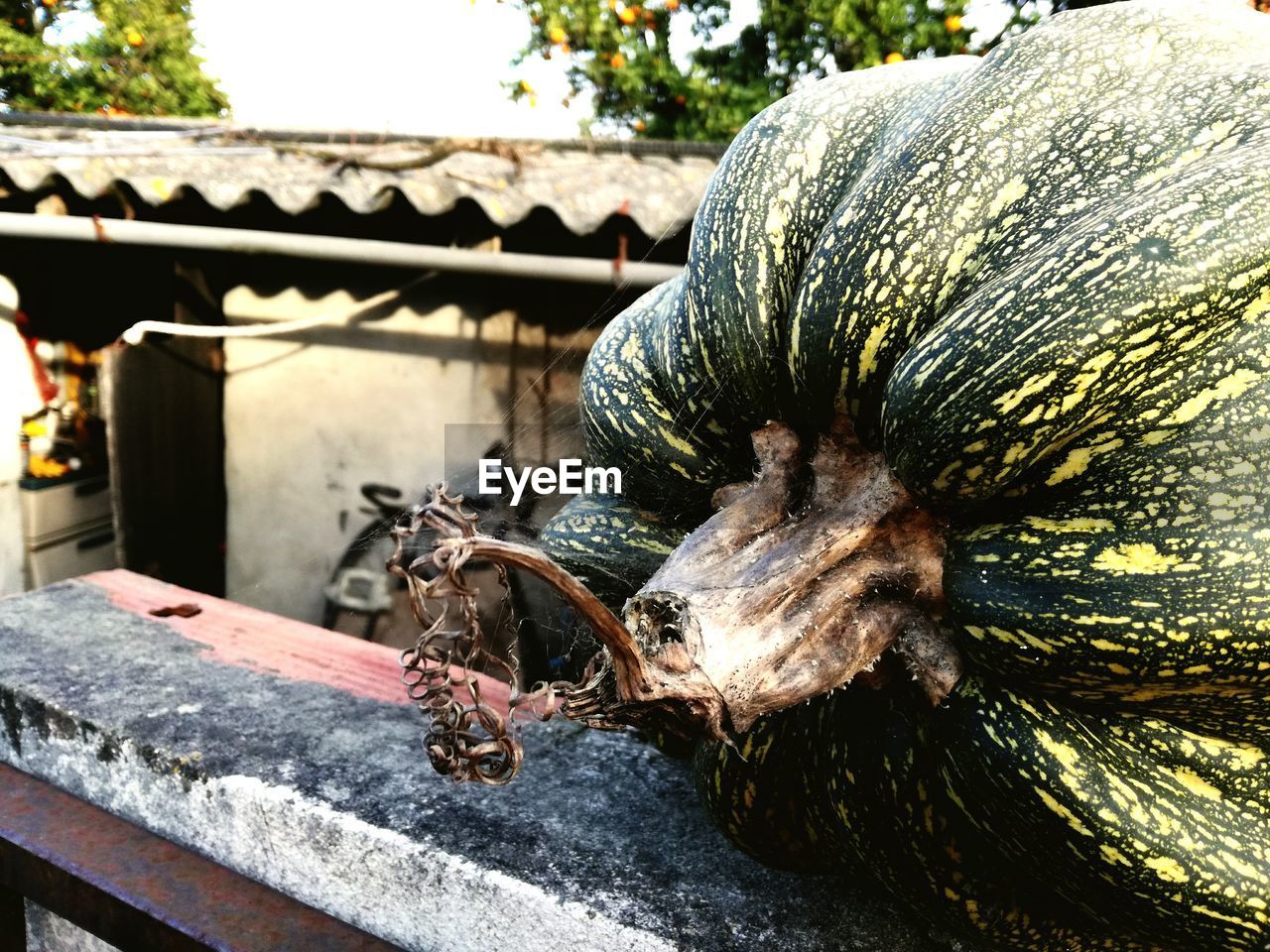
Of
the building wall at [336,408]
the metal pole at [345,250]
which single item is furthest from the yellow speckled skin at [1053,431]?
the building wall at [336,408]

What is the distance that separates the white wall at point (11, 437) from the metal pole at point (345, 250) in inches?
33.0

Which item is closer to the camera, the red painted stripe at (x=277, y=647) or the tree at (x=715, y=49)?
the red painted stripe at (x=277, y=647)

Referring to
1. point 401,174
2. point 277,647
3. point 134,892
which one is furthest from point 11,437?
point 134,892

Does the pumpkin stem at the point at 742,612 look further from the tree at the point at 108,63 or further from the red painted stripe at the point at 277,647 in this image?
the tree at the point at 108,63

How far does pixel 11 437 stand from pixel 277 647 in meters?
2.82

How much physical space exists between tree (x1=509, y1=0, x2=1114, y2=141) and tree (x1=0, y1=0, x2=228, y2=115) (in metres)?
4.41

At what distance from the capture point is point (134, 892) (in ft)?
3.71

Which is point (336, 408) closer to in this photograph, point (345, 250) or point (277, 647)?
point (345, 250)

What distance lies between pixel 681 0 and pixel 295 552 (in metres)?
6.69

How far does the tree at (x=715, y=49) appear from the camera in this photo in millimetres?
6875

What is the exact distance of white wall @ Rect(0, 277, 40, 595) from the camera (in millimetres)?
3693

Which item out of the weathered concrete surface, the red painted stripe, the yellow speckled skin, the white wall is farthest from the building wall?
the yellow speckled skin

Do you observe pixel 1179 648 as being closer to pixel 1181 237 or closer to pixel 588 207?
pixel 1181 237

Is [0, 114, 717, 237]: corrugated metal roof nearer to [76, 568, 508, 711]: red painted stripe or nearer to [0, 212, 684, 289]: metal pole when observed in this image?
[0, 212, 684, 289]: metal pole
